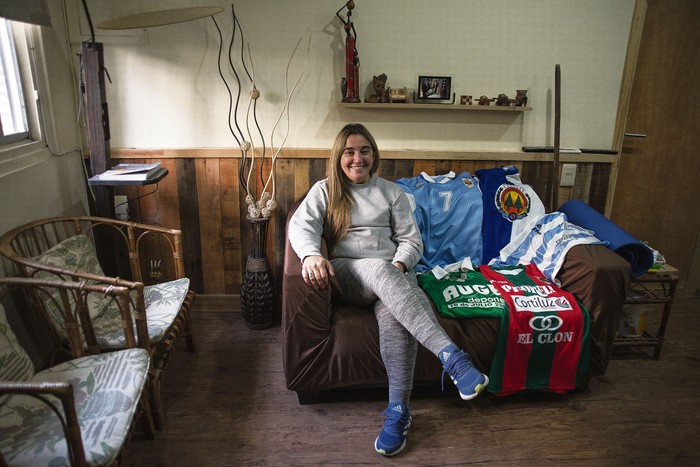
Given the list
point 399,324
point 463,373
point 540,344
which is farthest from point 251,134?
point 540,344

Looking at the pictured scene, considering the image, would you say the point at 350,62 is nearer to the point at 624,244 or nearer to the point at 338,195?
the point at 338,195

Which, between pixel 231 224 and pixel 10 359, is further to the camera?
pixel 231 224

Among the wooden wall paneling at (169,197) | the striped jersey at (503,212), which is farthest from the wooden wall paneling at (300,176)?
the striped jersey at (503,212)

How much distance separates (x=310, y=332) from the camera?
6.13 ft

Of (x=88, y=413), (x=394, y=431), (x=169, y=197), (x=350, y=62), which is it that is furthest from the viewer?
(x=169, y=197)

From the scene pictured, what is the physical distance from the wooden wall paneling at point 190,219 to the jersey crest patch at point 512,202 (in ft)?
5.42

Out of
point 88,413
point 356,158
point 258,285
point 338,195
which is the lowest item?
point 258,285

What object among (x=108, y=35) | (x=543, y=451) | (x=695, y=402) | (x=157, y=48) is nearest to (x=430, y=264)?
(x=543, y=451)

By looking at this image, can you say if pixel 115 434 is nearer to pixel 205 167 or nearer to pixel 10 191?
pixel 10 191

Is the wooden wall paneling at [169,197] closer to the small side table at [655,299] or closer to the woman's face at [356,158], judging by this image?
the woman's face at [356,158]

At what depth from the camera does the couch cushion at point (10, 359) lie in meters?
1.39

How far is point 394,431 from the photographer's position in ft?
5.80

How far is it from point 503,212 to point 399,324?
1.02m

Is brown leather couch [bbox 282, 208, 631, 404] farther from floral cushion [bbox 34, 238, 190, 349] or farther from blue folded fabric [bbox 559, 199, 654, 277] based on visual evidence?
floral cushion [bbox 34, 238, 190, 349]
